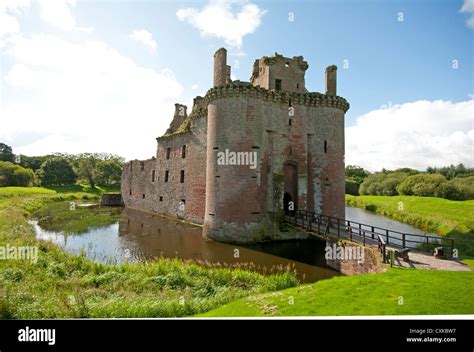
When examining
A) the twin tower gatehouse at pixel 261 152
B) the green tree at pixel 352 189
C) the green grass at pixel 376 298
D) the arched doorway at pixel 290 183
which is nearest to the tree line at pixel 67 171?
the twin tower gatehouse at pixel 261 152

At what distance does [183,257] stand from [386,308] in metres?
10.1

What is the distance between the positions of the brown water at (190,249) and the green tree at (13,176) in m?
32.1

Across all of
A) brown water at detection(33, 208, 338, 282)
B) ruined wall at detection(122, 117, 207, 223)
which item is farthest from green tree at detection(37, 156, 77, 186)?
brown water at detection(33, 208, 338, 282)

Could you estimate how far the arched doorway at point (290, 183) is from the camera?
2035 cm

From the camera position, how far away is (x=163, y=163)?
100 ft

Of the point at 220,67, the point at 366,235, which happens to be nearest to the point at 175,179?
the point at 220,67

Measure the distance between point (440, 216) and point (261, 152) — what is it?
19.8 m

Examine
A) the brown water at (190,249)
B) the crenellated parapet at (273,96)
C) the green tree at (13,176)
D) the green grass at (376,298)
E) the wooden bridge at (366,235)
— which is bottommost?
the brown water at (190,249)

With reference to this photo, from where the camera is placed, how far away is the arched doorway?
20347 mm

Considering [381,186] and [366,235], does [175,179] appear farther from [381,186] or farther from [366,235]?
[381,186]

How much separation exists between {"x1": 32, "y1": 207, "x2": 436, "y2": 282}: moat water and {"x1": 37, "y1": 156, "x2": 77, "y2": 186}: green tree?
46751 mm

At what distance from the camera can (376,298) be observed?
6.92m

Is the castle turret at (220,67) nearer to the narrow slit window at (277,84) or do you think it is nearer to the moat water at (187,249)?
the narrow slit window at (277,84)

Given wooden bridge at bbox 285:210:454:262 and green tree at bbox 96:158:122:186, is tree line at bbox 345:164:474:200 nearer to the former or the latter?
wooden bridge at bbox 285:210:454:262
